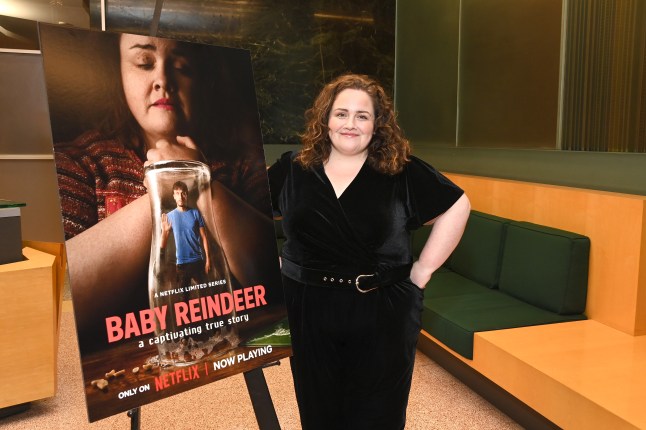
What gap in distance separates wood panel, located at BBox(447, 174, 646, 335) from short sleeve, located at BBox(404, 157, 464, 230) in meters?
1.35

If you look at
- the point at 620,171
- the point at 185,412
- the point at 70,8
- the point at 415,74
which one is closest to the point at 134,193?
the point at 185,412

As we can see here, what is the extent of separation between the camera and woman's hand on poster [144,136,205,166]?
1.54 m

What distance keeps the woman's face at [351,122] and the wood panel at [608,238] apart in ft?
5.25

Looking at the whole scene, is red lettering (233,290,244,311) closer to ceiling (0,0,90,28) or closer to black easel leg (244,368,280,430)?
black easel leg (244,368,280,430)

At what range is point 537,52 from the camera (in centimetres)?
Answer: 367

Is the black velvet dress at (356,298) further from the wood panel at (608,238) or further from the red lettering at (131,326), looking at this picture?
the wood panel at (608,238)

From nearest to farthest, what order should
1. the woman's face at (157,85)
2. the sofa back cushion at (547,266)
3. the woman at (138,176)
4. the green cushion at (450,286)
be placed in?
1. the woman at (138,176)
2. the woman's face at (157,85)
3. the sofa back cushion at (547,266)
4. the green cushion at (450,286)

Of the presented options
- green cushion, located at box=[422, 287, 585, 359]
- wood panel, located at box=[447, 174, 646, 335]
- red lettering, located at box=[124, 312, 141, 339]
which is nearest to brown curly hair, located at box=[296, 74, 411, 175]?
red lettering, located at box=[124, 312, 141, 339]

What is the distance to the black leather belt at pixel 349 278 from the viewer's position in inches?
72.5

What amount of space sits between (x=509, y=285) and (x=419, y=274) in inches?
65.6

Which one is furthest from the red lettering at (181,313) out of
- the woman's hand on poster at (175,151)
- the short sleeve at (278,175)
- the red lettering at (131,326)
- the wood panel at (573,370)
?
the wood panel at (573,370)

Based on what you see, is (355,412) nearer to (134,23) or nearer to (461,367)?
(461,367)

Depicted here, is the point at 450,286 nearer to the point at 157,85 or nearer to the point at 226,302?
the point at 226,302

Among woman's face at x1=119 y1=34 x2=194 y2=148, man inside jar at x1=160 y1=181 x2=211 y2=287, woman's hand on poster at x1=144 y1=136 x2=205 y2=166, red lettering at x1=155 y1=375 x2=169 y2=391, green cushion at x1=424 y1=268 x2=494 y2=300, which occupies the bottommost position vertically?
green cushion at x1=424 y1=268 x2=494 y2=300
